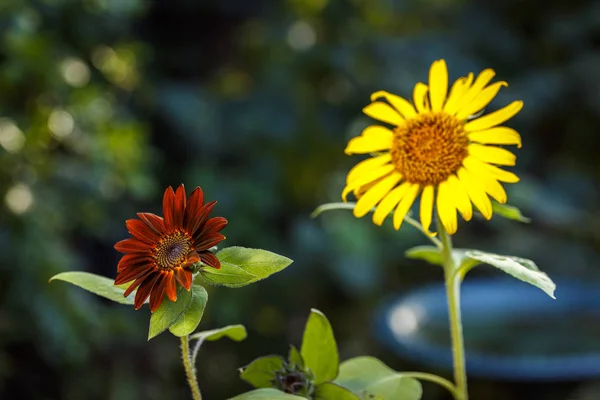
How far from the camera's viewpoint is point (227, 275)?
0.32 metres

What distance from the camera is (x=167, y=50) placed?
170cm

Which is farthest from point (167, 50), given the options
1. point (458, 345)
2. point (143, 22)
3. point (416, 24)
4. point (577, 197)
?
point (458, 345)

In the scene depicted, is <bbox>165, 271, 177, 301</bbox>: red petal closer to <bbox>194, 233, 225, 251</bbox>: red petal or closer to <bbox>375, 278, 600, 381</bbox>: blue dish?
<bbox>194, 233, 225, 251</bbox>: red petal

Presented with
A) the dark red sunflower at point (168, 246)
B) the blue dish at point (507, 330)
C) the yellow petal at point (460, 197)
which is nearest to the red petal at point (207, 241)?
the dark red sunflower at point (168, 246)

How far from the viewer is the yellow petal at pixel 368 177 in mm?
354

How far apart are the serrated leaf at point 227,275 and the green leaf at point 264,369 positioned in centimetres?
7

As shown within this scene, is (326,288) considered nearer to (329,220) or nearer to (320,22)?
(329,220)

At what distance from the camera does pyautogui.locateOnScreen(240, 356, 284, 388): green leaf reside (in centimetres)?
38

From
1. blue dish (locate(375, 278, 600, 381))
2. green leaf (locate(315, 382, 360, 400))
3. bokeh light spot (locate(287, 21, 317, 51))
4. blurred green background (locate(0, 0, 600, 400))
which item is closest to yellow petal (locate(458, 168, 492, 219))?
green leaf (locate(315, 382, 360, 400))

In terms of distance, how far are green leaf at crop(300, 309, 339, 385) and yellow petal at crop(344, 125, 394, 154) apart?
0.08m

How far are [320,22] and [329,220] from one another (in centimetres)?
44

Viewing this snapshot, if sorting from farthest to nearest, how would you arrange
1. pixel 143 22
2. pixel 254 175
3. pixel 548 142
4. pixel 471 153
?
pixel 548 142
pixel 143 22
pixel 254 175
pixel 471 153

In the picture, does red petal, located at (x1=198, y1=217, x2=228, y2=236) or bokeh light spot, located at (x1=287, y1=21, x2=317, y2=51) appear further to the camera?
bokeh light spot, located at (x1=287, y1=21, x2=317, y2=51)

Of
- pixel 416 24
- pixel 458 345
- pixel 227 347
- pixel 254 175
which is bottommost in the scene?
pixel 458 345
